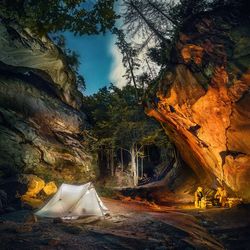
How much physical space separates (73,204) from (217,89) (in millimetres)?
9796

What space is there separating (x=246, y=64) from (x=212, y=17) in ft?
12.7

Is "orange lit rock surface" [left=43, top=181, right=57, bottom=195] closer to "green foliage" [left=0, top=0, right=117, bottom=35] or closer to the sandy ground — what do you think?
the sandy ground

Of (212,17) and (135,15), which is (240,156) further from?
(135,15)

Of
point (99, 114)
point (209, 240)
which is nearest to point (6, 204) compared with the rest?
point (209, 240)

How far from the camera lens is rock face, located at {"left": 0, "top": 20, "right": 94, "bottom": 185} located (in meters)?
23.4

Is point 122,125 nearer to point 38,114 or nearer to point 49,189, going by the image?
point 38,114

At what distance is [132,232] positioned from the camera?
10992 mm

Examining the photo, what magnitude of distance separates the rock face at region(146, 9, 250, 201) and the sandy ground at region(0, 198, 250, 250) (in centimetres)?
324

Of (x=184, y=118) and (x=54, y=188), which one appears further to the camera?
(x=54, y=188)

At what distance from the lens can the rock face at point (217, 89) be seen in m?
14.9

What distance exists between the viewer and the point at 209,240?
1070cm

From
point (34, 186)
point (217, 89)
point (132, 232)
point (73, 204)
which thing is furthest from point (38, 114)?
point (132, 232)

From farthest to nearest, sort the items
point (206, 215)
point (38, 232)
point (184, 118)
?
point (184, 118) < point (206, 215) < point (38, 232)

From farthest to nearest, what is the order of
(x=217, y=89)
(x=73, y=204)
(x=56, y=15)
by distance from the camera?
(x=217, y=89), (x=73, y=204), (x=56, y=15)
